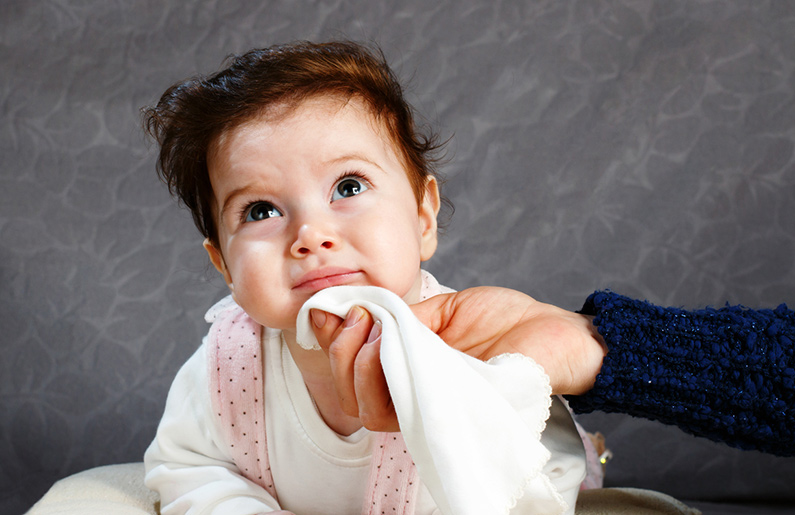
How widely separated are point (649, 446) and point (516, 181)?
2.04ft

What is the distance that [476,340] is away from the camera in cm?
95

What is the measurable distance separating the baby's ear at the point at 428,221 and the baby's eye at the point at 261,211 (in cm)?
27

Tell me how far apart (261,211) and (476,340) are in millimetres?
329

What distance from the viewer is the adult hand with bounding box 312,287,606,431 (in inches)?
30.9

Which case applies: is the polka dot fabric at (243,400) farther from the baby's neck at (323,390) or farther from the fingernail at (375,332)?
the fingernail at (375,332)

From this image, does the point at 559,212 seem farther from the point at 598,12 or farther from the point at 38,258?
the point at 38,258

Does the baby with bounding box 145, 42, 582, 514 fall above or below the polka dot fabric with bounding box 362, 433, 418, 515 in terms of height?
above

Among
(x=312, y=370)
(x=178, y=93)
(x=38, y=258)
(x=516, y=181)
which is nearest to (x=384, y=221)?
(x=312, y=370)

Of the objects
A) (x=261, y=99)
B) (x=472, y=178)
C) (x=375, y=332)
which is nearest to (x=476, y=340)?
(x=375, y=332)

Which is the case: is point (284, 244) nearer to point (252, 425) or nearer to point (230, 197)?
point (230, 197)

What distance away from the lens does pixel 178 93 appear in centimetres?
119

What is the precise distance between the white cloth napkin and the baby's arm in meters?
0.47

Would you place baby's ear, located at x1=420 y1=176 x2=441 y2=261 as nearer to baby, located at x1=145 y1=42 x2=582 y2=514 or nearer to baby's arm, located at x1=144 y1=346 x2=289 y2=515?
baby, located at x1=145 y1=42 x2=582 y2=514

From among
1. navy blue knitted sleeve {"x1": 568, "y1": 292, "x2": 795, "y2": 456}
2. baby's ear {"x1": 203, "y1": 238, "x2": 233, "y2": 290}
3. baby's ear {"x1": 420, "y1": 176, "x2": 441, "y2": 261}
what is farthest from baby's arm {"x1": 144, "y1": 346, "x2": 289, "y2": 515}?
navy blue knitted sleeve {"x1": 568, "y1": 292, "x2": 795, "y2": 456}
